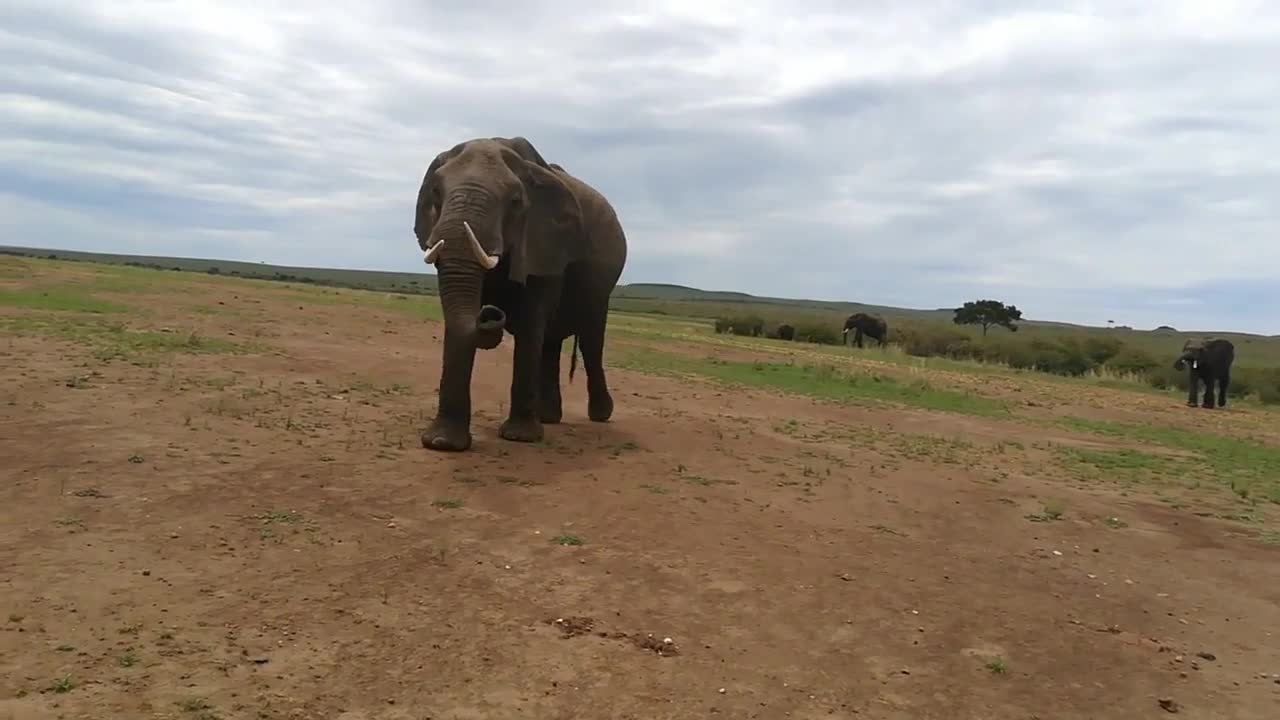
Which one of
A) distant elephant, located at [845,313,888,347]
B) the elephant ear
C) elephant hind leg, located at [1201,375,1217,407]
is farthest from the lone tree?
the elephant ear

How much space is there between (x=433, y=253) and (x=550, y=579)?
12.2ft

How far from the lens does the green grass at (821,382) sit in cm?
1858

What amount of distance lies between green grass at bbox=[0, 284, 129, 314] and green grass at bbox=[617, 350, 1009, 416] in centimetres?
1001

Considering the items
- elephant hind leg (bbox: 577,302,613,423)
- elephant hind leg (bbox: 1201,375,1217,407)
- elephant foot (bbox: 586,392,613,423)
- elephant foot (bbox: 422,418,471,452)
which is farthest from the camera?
elephant hind leg (bbox: 1201,375,1217,407)

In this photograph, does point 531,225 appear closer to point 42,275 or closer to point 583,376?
point 583,376

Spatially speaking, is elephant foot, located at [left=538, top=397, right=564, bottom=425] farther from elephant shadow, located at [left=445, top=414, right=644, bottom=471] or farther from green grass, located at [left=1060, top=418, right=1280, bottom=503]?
green grass, located at [left=1060, top=418, right=1280, bottom=503]

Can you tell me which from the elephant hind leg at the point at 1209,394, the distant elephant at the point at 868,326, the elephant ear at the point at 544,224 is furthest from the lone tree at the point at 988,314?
the elephant ear at the point at 544,224

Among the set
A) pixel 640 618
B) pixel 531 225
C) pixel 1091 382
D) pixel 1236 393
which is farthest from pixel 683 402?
pixel 1236 393

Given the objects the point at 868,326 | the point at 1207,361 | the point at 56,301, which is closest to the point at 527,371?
the point at 56,301

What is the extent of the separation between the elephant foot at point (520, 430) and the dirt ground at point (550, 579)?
15 centimetres

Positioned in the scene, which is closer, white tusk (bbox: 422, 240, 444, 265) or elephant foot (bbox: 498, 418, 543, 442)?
white tusk (bbox: 422, 240, 444, 265)

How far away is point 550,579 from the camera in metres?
5.80

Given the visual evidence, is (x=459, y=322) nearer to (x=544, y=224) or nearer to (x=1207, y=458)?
(x=544, y=224)

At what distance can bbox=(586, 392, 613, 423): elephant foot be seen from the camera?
12.1 meters
